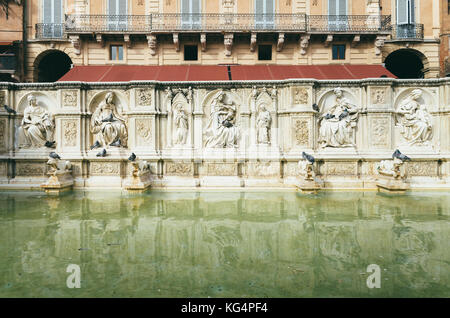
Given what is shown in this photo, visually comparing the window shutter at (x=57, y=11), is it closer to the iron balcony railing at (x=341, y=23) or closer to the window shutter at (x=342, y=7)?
the iron balcony railing at (x=341, y=23)

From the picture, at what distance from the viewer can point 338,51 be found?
1658 cm

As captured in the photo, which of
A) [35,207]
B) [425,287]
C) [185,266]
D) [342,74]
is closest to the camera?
[425,287]

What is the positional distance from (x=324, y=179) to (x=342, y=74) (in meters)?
7.30

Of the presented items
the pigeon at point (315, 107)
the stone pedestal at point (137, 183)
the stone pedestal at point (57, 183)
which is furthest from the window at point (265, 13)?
the stone pedestal at point (57, 183)

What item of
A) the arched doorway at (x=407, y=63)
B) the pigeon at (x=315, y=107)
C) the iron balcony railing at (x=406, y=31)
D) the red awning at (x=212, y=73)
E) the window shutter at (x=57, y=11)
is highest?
the window shutter at (x=57, y=11)

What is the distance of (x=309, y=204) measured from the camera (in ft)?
22.6

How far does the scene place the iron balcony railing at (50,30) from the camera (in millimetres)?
17906

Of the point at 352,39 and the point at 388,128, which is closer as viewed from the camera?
the point at 388,128

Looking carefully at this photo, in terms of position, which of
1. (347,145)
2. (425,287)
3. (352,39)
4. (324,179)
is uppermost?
(352,39)

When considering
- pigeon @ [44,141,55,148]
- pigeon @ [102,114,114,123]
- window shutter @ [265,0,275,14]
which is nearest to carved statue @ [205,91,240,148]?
pigeon @ [102,114,114,123]

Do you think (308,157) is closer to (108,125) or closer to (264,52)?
(108,125)

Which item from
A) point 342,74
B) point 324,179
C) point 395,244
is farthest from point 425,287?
point 342,74

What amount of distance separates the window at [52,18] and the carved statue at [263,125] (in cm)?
1710

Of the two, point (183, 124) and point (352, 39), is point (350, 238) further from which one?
point (352, 39)
